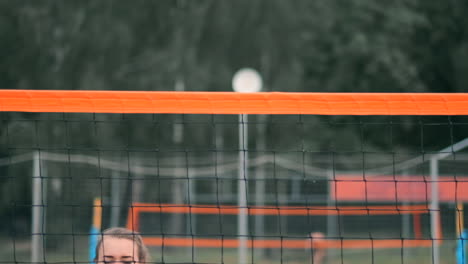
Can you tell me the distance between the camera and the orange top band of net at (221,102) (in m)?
4.71

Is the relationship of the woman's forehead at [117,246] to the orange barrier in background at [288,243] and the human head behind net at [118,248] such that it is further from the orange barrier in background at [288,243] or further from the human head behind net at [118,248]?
the orange barrier in background at [288,243]

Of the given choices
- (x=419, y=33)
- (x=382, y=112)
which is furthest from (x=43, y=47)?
(x=382, y=112)

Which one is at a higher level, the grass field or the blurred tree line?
the blurred tree line

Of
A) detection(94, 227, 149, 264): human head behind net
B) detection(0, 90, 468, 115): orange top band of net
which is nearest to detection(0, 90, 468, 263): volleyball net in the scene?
detection(0, 90, 468, 115): orange top band of net

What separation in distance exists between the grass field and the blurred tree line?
15.3 feet

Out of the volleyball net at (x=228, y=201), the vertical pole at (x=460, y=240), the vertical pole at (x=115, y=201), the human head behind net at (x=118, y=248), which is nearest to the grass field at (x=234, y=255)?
the volleyball net at (x=228, y=201)

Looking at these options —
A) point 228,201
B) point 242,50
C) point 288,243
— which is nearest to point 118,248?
point 288,243

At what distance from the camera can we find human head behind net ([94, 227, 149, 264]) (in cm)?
414

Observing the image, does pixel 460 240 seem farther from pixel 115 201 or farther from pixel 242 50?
pixel 242 50

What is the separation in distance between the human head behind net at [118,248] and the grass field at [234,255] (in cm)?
902

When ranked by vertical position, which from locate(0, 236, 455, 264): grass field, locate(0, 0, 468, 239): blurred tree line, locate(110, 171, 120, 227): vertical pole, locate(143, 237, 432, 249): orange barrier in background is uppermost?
locate(0, 0, 468, 239): blurred tree line

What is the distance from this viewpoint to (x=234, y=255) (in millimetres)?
16156

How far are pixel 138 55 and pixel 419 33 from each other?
815 centimetres

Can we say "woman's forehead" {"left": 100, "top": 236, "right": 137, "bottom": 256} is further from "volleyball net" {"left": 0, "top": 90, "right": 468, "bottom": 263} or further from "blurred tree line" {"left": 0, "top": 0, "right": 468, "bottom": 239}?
"blurred tree line" {"left": 0, "top": 0, "right": 468, "bottom": 239}
